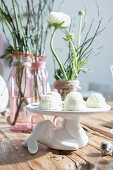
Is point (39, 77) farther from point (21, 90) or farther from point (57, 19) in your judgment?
point (57, 19)

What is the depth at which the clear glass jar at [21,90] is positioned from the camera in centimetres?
117

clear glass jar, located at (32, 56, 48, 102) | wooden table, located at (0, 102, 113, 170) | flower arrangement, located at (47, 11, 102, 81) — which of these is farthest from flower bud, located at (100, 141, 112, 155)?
clear glass jar, located at (32, 56, 48, 102)

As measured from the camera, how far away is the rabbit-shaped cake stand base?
827mm

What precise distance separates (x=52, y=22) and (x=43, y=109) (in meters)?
0.34

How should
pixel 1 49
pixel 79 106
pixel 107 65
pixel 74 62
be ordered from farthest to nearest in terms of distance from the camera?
pixel 107 65
pixel 1 49
pixel 74 62
pixel 79 106

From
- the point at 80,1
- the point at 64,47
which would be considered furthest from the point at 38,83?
the point at 80,1

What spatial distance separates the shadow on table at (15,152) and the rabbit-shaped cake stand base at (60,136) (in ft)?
0.08

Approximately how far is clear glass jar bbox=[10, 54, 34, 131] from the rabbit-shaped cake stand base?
1.02ft

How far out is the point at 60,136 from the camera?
2.79ft

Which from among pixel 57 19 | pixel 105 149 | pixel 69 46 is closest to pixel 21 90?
pixel 69 46

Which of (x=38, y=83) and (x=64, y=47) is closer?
(x=38, y=83)

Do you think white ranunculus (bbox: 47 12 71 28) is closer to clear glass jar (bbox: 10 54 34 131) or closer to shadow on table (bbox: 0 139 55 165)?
clear glass jar (bbox: 10 54 34 131)

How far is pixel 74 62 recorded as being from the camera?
1.08 meters

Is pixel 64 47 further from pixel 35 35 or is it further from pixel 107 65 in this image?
pixel 35 35
